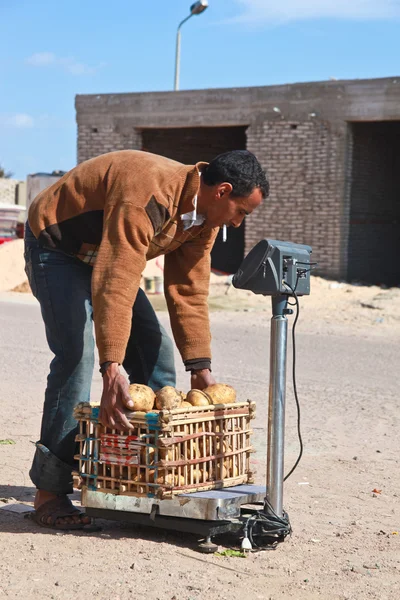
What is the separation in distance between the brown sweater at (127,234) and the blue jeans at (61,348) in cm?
10

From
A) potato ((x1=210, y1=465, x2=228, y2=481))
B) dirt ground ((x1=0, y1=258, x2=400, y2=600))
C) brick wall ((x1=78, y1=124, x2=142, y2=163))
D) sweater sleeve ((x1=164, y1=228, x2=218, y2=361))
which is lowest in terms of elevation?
dirt ground ((x1=0, y1=258, x2=400, y2=600))

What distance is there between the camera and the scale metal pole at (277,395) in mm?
3994

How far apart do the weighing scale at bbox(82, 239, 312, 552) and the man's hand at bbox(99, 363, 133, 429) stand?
15.1 inches

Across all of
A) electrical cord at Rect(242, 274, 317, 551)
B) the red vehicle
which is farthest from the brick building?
electrical cord at Rect(242, 274, 317, 551)

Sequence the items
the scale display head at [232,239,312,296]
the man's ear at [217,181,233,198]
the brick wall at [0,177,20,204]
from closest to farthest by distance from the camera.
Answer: the scale display head at [232,239,312,296], the man's ear at [217,181,233,198], the brick wall at [0,177,20,204]

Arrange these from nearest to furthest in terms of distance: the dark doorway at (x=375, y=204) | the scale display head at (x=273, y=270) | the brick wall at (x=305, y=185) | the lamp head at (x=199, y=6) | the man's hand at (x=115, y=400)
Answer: the man's hand at (x=115, y=400) < the scale display head at (x=273, y=270) < the brick wall at (x=305, y=185) < the dark doorway at (x=375, y=204) < the lamp head at (x=199, y=6)

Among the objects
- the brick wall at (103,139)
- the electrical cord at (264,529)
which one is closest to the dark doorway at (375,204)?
the brick wall at (103,139)

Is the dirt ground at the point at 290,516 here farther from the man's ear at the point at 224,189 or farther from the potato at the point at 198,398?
the man's ear at the point at 224,189

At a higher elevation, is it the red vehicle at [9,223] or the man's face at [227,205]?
the man's face at [227,205]

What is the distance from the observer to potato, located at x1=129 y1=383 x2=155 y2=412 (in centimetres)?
396

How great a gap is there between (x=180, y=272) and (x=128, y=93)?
1566cm

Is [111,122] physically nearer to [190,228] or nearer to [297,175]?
[297,175]

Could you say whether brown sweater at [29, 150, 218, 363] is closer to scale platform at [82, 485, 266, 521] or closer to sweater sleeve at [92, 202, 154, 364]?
sweater sleeve at [92, 202, 154, 364]

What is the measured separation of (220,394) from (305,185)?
547 inches
